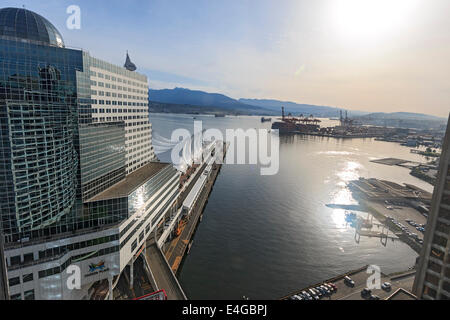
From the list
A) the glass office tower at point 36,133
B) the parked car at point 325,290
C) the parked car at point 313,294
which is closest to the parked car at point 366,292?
the parked car at point 325,290

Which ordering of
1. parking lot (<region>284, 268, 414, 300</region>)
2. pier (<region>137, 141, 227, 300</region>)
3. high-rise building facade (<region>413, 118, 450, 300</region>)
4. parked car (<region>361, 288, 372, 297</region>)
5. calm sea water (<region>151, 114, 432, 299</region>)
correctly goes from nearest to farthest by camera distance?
high-rise building facade (<region>413, 118, 450, 300</region>)
pier (<region>137, 141, 227, 300</region>)
parking lot (<region>284, 268, 414, 300</region>)
parked car (<region>361, 288, 372, 297</region>)
calm sea water (<region>151, 114, 432, 299</region>)

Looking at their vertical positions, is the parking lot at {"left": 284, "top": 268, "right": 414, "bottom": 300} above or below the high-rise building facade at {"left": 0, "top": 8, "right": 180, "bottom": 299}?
below

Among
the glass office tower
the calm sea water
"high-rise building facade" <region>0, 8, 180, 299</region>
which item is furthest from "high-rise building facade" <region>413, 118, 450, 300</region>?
the glass office tower

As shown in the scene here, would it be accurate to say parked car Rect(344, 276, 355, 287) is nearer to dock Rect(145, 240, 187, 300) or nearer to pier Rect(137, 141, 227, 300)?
pier Rect(137, 141, 227, 300)

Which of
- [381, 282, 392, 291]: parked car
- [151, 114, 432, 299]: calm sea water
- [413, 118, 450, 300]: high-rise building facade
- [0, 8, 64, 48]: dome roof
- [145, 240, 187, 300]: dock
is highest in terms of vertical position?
[0, 8, 64, 48]: dome roof

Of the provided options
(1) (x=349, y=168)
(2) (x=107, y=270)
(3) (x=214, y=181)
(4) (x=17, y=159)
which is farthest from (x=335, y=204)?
(4) (x=17, y=159)

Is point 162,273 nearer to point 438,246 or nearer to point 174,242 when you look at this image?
→ point 174,242

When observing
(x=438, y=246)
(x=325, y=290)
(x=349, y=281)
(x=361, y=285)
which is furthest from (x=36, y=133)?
(x=361, y=285)
